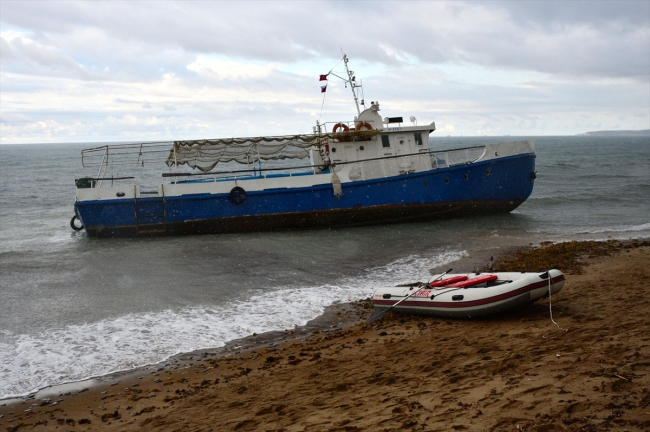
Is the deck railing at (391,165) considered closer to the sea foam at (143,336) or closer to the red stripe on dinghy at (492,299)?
the sea foam at (143,336)

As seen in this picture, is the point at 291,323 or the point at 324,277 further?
the point at 324,277

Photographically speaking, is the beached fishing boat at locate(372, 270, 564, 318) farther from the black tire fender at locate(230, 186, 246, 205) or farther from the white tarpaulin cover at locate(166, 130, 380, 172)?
the white tarpaulin cover at locate(166, 130, 380, 172)

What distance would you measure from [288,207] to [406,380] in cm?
1381

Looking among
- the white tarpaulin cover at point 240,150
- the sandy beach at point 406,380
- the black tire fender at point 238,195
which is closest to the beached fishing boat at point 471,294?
the sandy beach at point 406,380

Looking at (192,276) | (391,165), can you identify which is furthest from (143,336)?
(391,165)

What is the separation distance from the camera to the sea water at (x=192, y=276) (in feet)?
30.6

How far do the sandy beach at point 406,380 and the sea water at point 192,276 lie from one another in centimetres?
105

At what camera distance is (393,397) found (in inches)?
240

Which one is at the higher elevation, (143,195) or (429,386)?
(143,195)

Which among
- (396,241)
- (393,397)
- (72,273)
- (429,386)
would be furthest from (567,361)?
(72,273)

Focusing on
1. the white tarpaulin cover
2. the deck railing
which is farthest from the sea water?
the white tarpaulin cover

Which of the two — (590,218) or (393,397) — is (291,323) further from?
(590,218)

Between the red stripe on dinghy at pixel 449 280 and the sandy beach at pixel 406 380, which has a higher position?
the red stripe on dinghy at pixel 449 280

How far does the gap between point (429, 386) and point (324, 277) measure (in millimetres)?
7678
